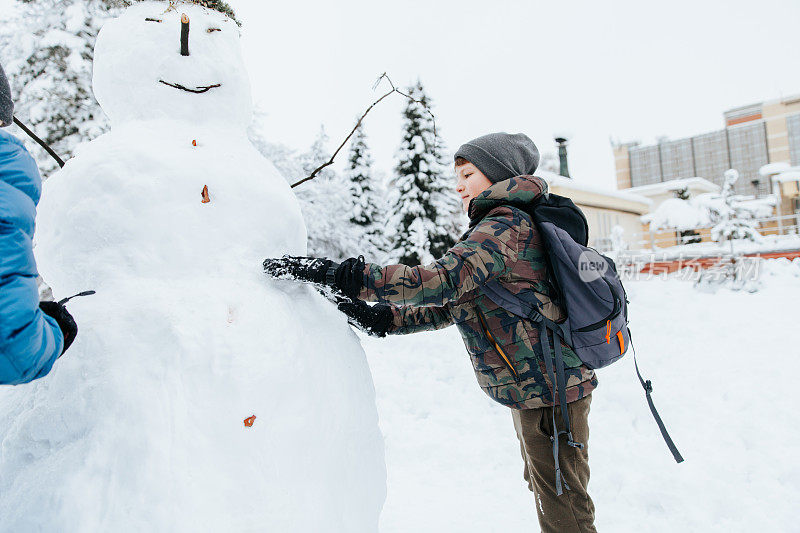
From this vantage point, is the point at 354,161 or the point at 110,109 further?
the point at 354,161

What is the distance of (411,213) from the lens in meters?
15.4

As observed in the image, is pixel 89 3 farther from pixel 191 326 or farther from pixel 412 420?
pixel 191 326

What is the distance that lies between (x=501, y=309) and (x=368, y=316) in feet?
1.91

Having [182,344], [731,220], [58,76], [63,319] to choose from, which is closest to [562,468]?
[182,344]

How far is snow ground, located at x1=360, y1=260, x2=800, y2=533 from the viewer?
329 cm

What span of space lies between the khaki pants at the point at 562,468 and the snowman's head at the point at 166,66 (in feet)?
6.22

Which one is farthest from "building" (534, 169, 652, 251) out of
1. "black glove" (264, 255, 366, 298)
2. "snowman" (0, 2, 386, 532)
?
"black glove" (264, 255, 366, 298)

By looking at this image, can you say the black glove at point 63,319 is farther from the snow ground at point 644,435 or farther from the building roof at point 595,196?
the building roof at point 595,196

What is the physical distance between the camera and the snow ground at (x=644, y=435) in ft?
10.8

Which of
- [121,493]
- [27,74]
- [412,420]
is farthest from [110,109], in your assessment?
[27,74]

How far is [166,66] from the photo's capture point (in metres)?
1.92

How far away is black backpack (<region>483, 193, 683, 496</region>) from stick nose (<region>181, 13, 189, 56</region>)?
156cm

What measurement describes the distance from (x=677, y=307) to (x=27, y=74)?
39.1 feet

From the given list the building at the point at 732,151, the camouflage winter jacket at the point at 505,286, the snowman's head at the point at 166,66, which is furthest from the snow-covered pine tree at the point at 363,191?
the building at the point at 732,151
